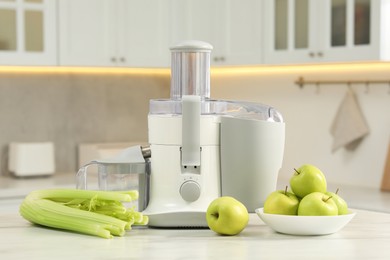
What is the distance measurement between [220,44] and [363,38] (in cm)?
97

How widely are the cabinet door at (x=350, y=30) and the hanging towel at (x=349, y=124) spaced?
0.34m

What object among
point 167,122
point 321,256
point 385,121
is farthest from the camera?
point 385,121

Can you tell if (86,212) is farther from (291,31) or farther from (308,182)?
(291,31)

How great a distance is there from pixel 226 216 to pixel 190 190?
159 millimetres

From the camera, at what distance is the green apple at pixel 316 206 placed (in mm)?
1927

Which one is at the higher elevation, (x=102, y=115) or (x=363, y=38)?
(x=363, y=38)

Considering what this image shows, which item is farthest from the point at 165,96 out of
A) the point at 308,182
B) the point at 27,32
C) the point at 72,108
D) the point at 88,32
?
the point at 308,182

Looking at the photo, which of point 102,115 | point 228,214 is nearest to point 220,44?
point 102,115

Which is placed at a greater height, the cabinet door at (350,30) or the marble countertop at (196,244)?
the cabinet door at (350,30)

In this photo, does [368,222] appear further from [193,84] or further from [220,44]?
[220,44]

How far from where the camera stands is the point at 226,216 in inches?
76.4

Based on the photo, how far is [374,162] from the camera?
4012 millimetres

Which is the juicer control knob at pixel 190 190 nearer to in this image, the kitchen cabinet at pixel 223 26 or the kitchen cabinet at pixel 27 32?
the kitchen cabinet at pixel 223 26

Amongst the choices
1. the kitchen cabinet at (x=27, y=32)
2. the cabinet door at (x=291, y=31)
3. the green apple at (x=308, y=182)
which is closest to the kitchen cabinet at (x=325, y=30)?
the cabinet door at (x=291, y=31)
